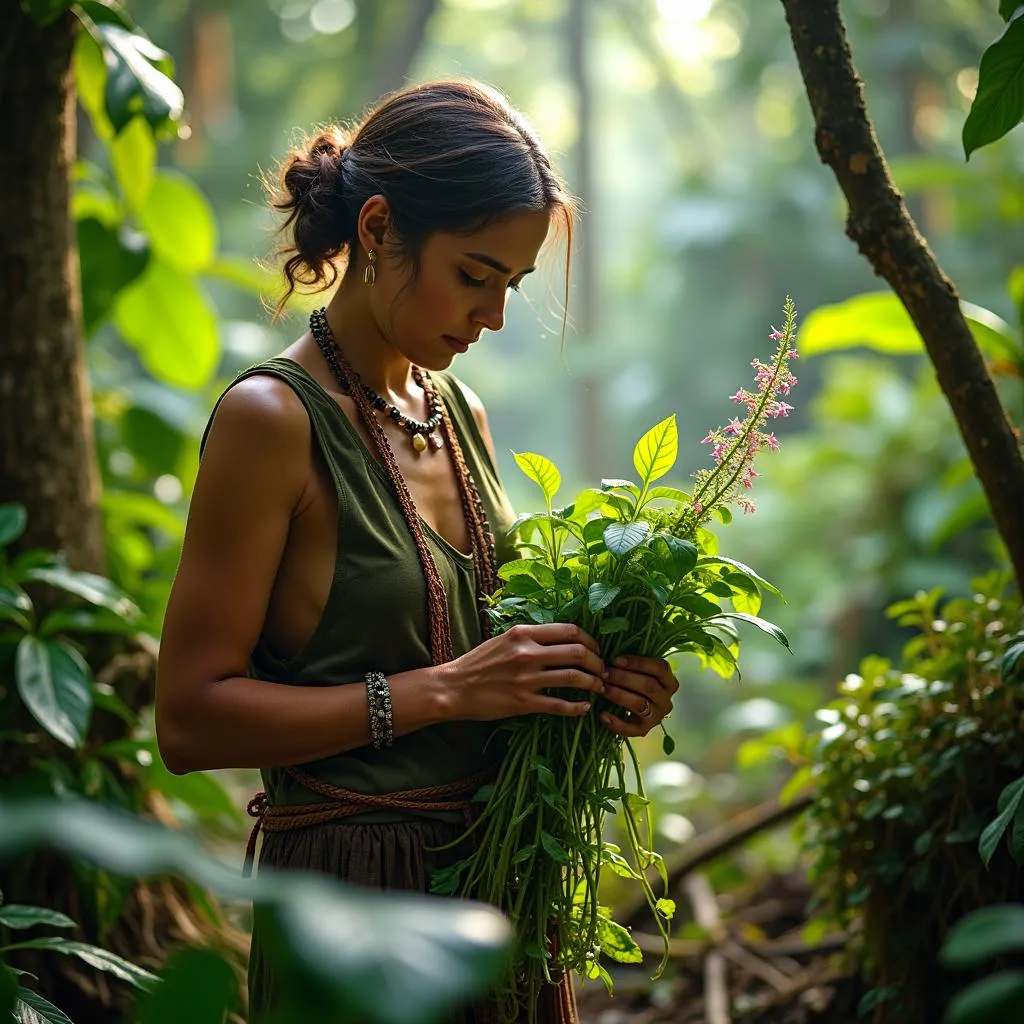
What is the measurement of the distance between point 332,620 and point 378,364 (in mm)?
372

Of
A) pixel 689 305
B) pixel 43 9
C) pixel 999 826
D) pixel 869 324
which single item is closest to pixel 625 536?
pixel 999 826

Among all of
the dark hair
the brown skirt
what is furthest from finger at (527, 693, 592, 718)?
the dark hair

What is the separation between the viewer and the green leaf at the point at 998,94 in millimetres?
1469

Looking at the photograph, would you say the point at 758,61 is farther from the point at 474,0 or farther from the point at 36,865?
the point at 36,865

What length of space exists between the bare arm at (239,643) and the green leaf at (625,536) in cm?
28

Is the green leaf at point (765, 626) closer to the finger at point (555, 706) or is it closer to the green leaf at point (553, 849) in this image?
the finger at point (555, 706)

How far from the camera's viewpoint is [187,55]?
652 cm

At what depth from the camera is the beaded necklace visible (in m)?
1.47

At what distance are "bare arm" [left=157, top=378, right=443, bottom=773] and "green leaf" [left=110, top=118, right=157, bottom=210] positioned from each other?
174 centimetres

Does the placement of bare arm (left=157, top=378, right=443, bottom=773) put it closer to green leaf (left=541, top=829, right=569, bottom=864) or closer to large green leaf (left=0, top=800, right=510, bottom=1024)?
green leaf (left=541, top=829, right=569, bottom=864)

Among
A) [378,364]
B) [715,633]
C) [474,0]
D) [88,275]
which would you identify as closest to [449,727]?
[715,633]

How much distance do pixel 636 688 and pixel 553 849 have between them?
208mm

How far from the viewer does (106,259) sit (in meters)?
2.80

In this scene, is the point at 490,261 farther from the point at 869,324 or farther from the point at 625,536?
the point at 869,324
